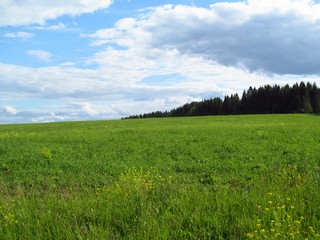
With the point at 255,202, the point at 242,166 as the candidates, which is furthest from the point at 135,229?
the point at 242,166

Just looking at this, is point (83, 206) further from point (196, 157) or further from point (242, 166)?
point (196, 157)

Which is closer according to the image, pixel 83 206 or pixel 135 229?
pixel 135 229

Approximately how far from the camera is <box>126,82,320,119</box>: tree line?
378 feet

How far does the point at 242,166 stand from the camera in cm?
1399

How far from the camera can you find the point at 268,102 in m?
127

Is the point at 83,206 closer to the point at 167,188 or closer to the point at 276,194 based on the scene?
the point at 167,188

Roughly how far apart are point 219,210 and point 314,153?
39.7 feet

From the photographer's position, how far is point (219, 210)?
18.3 feet

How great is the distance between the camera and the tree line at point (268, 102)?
115 m

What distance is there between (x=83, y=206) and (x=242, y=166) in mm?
9042

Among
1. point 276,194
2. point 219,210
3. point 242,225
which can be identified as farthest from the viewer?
point 276,194

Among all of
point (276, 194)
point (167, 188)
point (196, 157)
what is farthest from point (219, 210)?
point (196, 157)

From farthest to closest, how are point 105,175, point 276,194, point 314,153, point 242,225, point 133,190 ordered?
1. point 314,153
2. point 105,175
3. point 133,190
4. point 276,194
5. point 242,225

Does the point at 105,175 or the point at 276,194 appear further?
the point at 105,175
